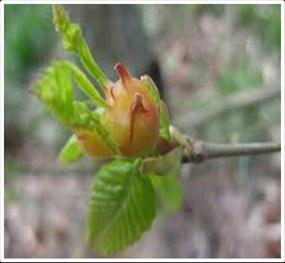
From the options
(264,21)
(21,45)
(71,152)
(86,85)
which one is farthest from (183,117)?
(86,85)

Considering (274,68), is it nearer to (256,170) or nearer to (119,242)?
(256,170)

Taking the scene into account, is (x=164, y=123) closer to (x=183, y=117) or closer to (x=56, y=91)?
(x=56, y=91)

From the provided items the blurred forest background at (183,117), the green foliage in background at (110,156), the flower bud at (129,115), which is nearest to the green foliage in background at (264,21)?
the blurred forest background at (183,117)

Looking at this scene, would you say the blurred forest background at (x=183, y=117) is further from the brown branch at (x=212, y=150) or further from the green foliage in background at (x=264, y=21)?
the brown branch at (x=212, y=150)

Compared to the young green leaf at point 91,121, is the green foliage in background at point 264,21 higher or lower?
higher

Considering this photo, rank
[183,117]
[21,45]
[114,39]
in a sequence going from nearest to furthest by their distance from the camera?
[114,39] < [183,117] < [21,45]

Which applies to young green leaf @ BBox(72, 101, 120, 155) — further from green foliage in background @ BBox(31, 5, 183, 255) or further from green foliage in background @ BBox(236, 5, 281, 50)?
green foliage in background @ BBox(236, 5, 281, 50)
